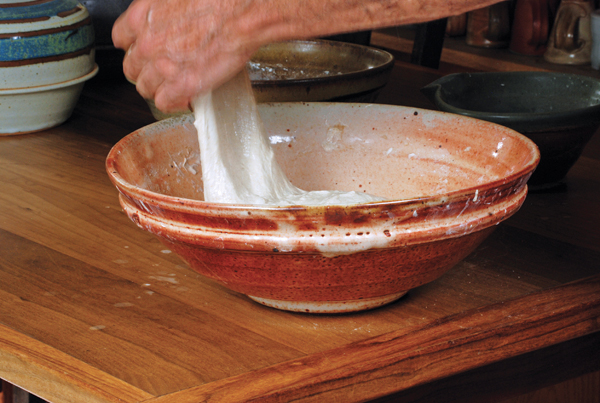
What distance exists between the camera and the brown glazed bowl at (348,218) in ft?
1.53

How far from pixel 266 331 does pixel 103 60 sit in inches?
38.7

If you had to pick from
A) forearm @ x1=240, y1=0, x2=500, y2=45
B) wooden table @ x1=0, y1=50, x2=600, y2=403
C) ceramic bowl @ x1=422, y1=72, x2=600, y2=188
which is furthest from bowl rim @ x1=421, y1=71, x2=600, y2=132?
forearm @ x1=240, y1=0, x2=500, y2=45

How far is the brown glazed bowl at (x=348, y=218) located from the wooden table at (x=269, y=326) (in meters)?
0.04

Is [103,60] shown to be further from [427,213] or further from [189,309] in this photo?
[427,213]

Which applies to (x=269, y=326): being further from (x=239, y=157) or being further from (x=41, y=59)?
(x=41, y=59)

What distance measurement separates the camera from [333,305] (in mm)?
563

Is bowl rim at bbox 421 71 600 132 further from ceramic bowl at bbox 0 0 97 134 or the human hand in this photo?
ceramic bowl at bbox 0 0 97 134

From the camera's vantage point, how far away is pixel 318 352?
0.53m

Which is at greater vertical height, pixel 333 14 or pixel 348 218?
pixel 333 14

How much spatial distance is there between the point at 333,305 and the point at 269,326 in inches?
2.4

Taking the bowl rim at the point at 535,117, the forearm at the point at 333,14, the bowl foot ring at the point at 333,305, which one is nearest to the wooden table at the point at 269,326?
the bowl foot ring at the point at 333,305

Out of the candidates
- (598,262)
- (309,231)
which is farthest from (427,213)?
(598,262)

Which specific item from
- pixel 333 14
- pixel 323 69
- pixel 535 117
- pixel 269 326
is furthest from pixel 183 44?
pixel 323 69

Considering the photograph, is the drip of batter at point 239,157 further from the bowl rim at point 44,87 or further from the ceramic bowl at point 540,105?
the bowl rim at point 44,87
